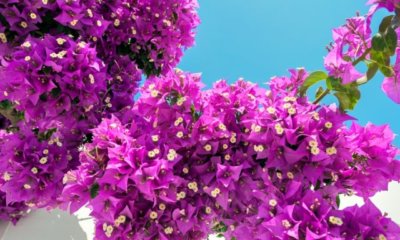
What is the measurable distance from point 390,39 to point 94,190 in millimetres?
1307

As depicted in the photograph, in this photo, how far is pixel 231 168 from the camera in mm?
1914

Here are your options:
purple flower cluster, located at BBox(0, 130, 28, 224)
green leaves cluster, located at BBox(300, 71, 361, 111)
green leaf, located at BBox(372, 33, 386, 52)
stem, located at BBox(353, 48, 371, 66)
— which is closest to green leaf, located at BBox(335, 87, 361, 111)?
green leaves cluster, located at BBox(300, 71, 361, 111)

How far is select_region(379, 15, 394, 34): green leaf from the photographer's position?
68.6 inches

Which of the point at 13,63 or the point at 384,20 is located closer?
the point at 384,20

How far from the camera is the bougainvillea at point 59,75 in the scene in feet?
7.63

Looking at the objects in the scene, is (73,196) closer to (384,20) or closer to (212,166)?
(212,166)

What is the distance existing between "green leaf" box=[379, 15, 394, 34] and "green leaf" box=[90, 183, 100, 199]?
1.29m

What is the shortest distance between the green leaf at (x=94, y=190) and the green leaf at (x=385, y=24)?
129cm

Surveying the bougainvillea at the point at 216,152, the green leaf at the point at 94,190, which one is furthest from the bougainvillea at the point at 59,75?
the green leaf at the point at 94,190

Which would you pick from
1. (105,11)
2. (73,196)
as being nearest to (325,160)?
(73,196)

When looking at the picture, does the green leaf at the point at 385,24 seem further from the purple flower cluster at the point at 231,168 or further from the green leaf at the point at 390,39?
the purple flower cluster at the point at 231,168

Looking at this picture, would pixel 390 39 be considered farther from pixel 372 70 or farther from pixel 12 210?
pixel 12 210

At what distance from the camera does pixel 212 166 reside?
2.01 meters

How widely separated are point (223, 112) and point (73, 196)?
2.49 feet
